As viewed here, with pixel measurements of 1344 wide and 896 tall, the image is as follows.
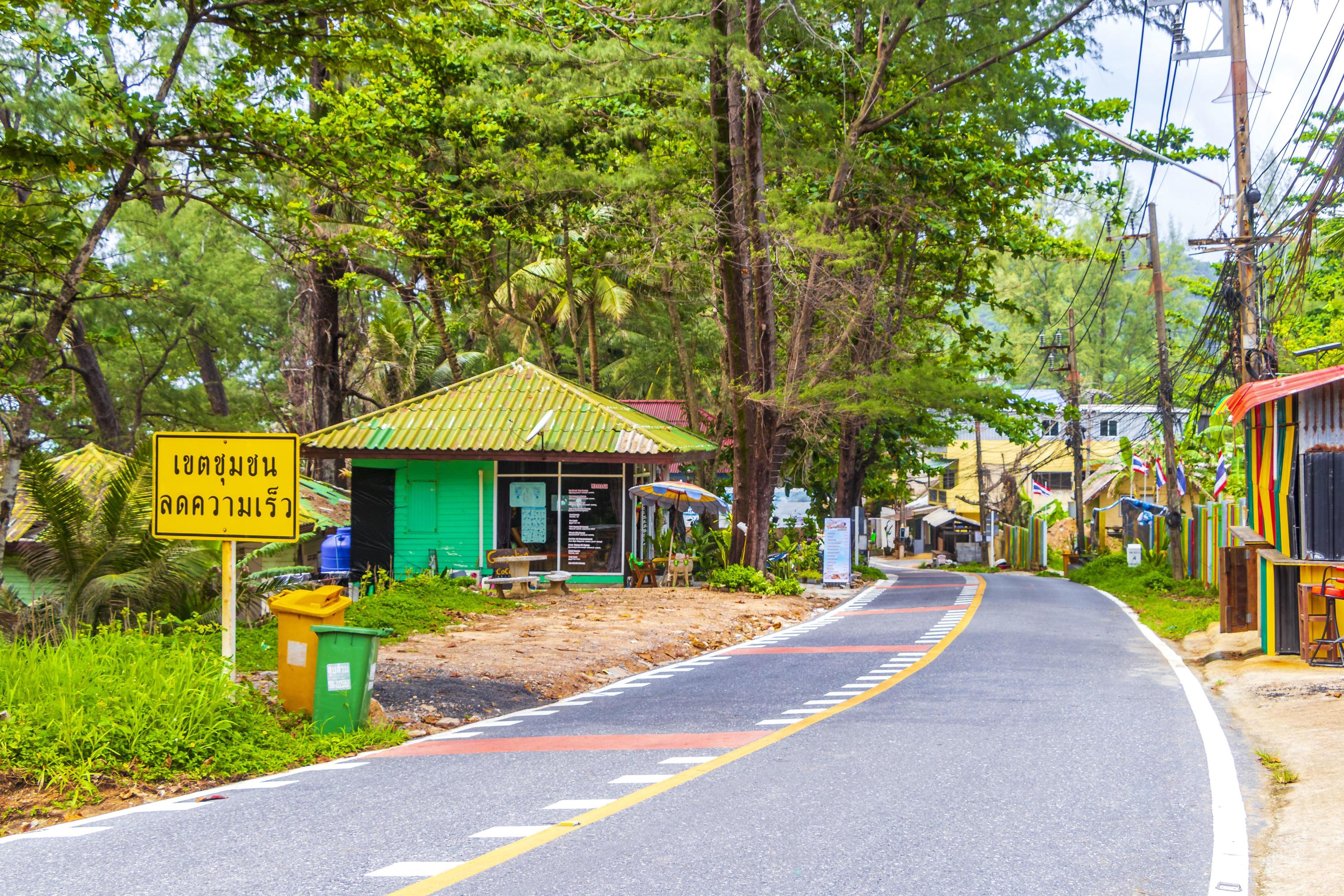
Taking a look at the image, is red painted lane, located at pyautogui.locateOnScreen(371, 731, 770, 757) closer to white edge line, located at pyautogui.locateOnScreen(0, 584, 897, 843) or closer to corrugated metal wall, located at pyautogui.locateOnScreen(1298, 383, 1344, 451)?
white edge line, located at pyautogui.locateOnScreen(0, 584, 897, 843)

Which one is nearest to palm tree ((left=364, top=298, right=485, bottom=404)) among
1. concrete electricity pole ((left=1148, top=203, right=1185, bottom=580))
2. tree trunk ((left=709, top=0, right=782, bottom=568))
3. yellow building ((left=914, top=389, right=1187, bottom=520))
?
tree trunk ((left=709, top=0, right=782, bottom=568))

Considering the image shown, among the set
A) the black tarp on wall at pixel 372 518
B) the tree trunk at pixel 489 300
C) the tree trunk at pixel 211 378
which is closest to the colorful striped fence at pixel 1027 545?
the tree trunk at pixel 489 300

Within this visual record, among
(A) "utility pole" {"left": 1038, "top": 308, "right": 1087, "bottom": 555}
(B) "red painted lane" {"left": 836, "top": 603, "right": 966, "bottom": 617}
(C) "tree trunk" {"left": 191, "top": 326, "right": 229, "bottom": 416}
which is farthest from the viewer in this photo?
(A) "utility pole" {"left": 1038, "top": 308, "right": 1087, "bottom": 555}

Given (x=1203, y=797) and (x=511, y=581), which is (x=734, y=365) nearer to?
(x=511, y=581)

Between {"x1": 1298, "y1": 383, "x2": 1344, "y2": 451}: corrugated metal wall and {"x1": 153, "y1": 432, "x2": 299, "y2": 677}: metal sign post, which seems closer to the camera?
{"x1": 153, "y1": 432, "x2": 299, "y2": 677}: metal sign post

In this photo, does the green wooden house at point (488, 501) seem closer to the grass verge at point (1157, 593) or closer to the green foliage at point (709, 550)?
the green foliage at point (709, 550)

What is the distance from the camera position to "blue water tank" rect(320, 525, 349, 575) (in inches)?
1162

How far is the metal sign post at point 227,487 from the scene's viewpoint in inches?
372

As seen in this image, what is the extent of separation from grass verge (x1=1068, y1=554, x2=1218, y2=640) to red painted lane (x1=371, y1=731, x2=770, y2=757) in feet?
37.3

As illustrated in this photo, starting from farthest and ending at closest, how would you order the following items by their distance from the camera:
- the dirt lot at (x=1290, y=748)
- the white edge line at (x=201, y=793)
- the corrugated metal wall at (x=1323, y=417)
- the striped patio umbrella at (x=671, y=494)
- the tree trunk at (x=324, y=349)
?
the tree trunk at (x=324, y=349), the striped patio umbrella at (x=671, y=494), the corrugated metal wall at (x=1323, y=417), the white edge line at (x=201, y=793), the dirt lot at (x=1290, y=748)

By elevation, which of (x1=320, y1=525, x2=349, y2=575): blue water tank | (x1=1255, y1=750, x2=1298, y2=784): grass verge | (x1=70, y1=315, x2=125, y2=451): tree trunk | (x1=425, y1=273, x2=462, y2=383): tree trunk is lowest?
(x1=1255, y1=750, x2=1298, y2=784): grass verge

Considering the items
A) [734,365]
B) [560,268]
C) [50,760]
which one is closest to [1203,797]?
[50,760]

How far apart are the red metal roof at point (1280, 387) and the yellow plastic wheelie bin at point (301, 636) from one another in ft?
33.2

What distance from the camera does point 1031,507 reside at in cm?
6700
